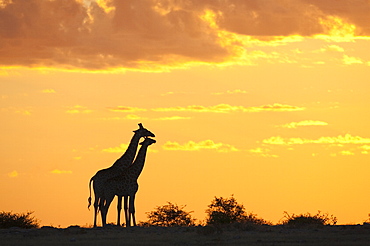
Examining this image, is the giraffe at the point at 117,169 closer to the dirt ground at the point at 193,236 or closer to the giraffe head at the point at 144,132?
the giraffe head at the point at 144,132

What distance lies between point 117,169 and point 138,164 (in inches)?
40.4

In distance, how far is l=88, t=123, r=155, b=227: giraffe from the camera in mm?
37188

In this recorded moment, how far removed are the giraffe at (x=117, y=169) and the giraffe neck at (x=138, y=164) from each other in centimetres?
35

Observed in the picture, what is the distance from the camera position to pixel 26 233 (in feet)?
104

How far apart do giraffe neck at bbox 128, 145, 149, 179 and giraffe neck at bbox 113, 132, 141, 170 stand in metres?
0.31

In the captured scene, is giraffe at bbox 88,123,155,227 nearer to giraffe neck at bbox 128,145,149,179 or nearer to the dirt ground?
giraffe neck at bbox 128,145,149,179

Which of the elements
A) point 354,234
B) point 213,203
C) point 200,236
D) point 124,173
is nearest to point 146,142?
point 124,173

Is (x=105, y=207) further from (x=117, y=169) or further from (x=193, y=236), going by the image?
(x=193, y=236)

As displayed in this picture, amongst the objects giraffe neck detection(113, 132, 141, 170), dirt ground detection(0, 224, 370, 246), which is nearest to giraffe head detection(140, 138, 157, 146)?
giraffe neck detection(113, 132, 141, 170)

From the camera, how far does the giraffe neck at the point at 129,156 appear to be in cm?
3829

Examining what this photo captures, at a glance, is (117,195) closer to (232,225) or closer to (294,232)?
(232,225)

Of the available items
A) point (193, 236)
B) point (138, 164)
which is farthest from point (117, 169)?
point (193, 236)

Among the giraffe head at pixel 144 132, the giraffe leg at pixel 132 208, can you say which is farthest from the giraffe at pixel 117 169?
the giraffe leg at pixel 132 208

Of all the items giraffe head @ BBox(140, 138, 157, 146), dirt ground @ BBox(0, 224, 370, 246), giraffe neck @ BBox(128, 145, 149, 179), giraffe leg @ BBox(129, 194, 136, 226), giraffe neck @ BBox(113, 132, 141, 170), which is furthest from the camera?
giraffe head @ BBox(140, 138, 157, 146)
